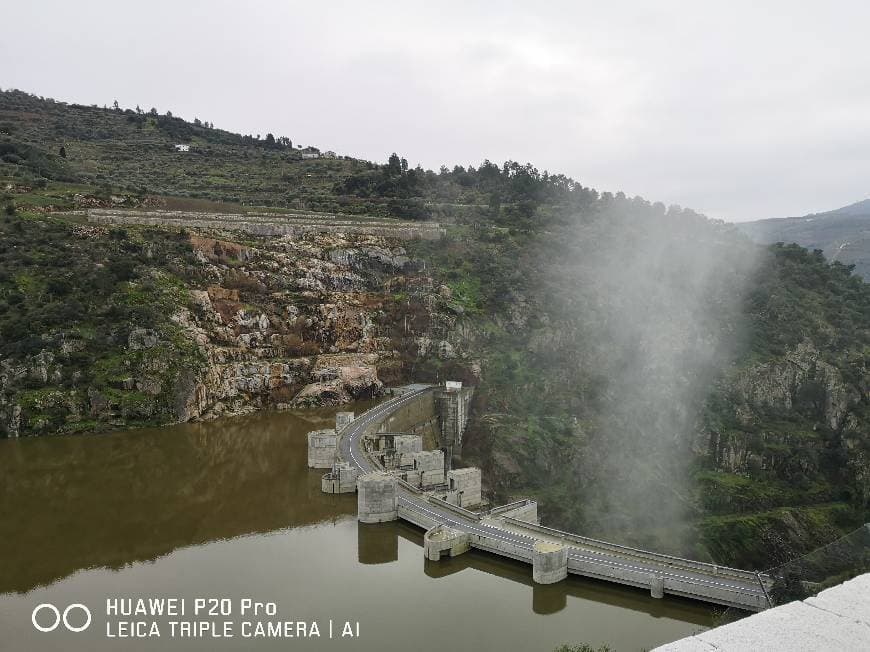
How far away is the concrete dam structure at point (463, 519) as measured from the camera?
2352cm

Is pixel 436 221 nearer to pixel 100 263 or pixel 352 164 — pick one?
pixel 352 164

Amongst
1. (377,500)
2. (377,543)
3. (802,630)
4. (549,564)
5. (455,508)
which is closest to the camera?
(802,630)

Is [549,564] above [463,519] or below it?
above

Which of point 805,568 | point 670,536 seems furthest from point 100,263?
point 805,568

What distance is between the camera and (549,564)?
24469 millimetres

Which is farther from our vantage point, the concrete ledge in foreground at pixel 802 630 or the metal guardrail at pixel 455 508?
the metal guardrail at pixel 455 508

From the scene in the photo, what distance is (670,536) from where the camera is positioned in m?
46.0

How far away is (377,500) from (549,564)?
9.81m

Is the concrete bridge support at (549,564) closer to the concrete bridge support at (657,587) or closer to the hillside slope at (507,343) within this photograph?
the concrete bridge support at (657,587)

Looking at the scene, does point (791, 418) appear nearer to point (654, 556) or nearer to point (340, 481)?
point (654, 556)

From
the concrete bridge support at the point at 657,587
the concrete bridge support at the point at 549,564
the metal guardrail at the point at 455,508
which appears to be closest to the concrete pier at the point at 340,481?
the metal guardrail at the point at 455,508

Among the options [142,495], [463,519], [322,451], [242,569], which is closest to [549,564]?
[463,519]

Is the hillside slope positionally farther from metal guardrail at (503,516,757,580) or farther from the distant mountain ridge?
the distant mountain ridge

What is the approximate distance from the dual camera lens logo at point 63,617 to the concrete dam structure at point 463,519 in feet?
41.2
